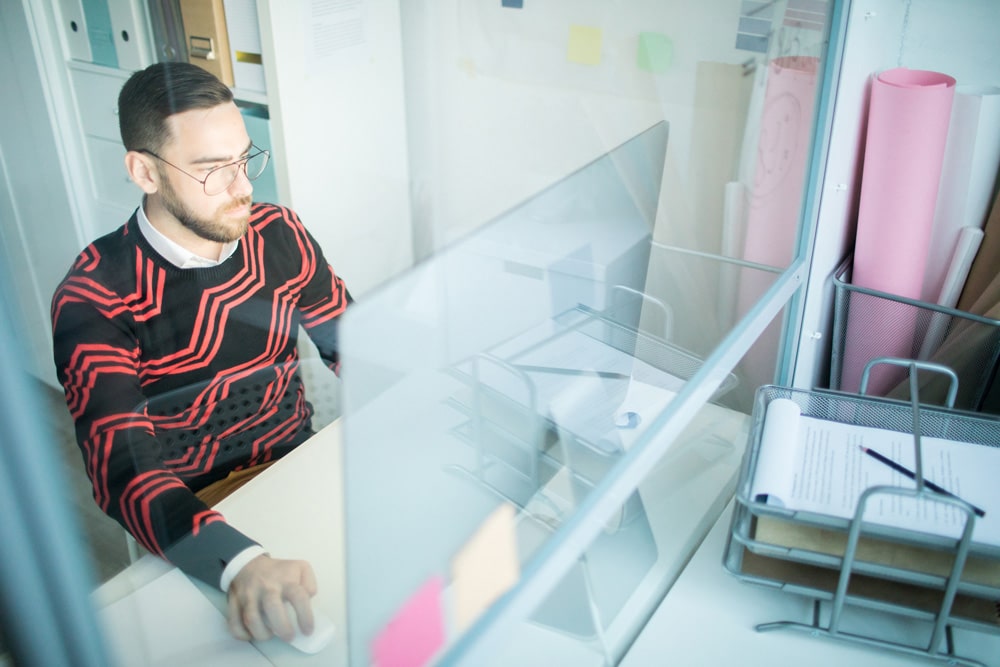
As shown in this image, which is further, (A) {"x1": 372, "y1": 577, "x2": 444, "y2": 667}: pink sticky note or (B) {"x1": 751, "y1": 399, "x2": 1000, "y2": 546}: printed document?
(B) {"x1": 751, "y1": 399, "x2": 1000, "y2": 546}: printed document

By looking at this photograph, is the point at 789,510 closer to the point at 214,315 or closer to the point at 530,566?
the point at 530,566

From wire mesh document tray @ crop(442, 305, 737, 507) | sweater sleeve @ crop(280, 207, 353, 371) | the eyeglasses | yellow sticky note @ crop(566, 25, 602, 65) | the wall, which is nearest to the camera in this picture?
wire mesh document tray @ crop(442, 305, 737, 507)

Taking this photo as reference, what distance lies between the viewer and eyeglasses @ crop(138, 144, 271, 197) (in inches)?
29.8

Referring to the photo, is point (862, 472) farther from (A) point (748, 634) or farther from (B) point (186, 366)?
(B) point (186, 366)

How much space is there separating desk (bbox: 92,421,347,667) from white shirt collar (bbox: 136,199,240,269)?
240 mm

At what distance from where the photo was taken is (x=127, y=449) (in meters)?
0.80

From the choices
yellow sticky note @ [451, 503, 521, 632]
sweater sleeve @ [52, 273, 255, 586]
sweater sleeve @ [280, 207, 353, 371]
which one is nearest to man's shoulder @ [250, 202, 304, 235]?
sweater sleeve @ [280, 207, 353, 371]

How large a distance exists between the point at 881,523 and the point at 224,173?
76cm

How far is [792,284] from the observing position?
1037 mm

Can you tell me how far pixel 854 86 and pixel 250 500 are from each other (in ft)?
3.04

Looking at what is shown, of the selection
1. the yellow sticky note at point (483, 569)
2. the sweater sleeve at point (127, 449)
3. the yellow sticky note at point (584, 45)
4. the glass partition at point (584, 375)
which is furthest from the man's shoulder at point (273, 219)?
the yellow sticky note at point (584, 45)

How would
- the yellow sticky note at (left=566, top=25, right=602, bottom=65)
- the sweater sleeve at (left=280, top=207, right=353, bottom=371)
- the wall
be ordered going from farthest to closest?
the yellow sticky note at (left=566, top=25, right=602, bottom=65)
the wall
the sweater sleeve at (left=280, top=207, right=353, bottom=371)

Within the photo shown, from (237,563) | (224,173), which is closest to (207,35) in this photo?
(224,173)

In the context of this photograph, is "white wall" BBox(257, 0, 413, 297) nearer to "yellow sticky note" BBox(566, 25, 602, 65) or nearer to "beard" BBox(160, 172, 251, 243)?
"beard" BBox(160, 172, 251, 243)
